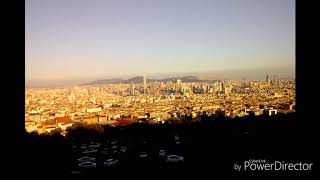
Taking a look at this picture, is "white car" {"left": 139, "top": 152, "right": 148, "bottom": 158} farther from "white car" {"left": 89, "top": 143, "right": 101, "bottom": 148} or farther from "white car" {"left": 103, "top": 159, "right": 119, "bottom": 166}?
"white car" {"left": 89, "top": 143, "right": 101, "bottom": 148}

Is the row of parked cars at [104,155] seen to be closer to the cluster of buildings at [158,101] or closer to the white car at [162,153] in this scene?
the white car at [162,153]

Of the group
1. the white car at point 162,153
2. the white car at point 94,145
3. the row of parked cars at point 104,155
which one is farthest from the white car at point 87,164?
the white car at point 162,153

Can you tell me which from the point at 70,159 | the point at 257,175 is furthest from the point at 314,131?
the point at 70,159

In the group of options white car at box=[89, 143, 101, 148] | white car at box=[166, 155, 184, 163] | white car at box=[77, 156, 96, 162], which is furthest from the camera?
white car at box=[89, 143, 101, 148]

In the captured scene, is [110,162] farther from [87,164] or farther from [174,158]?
[174,158]

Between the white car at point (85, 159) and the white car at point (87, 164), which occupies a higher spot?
the white car at point (85, 159)

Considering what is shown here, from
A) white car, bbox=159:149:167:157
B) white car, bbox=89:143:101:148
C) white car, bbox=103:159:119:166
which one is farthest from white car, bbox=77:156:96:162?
white car, bbox=159:149:167:157

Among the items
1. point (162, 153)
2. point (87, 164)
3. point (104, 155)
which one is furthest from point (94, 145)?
point (162, 153)
